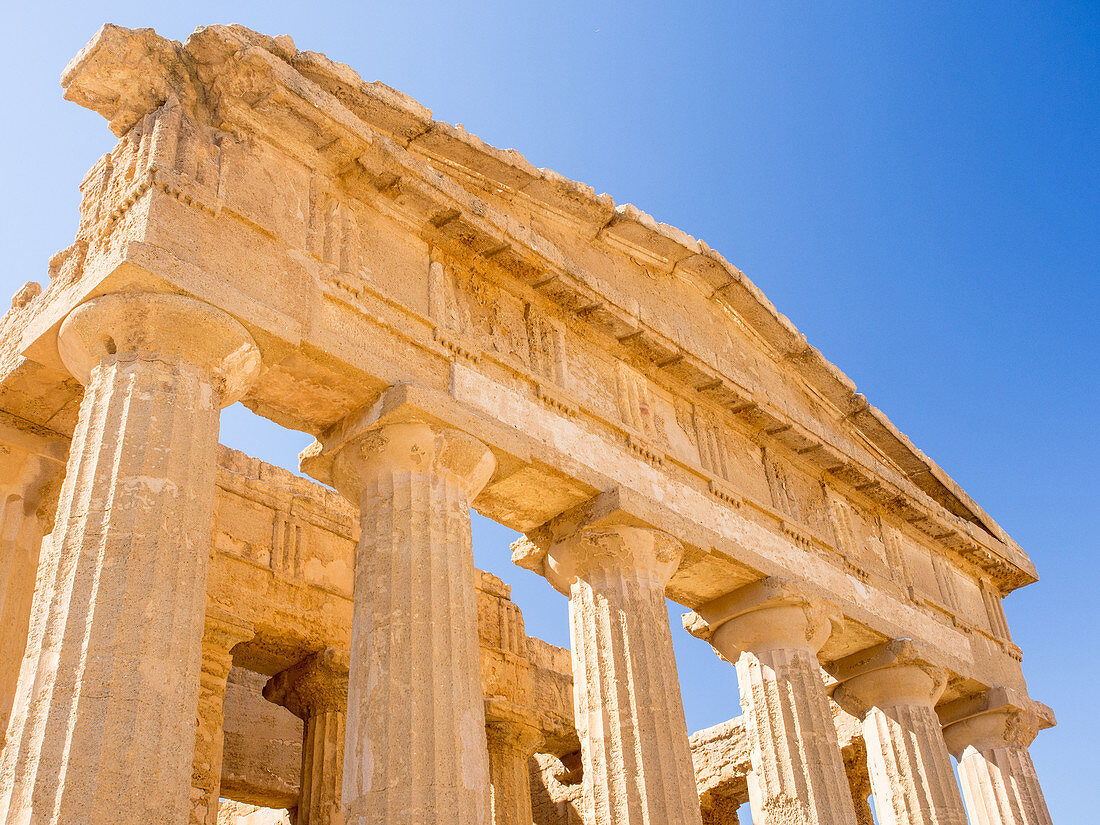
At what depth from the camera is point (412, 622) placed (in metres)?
7.64

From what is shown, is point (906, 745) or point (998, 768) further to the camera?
point (998, 768)

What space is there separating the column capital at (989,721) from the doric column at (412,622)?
923 centimetres

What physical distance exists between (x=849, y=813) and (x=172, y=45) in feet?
30.7

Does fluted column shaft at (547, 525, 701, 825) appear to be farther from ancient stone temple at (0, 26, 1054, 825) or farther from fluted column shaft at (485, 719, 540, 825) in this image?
fluted column shaft at (485, 719, 540, 825)

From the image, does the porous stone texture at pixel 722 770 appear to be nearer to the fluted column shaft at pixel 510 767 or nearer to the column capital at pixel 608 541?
the fluted column shaft at pixel 510 767

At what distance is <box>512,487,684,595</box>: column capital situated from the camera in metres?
10.0

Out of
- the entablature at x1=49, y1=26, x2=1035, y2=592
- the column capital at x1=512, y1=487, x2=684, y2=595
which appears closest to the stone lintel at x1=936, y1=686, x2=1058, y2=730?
the entablature at x1=49, y1=26, x2=1035, y2=592

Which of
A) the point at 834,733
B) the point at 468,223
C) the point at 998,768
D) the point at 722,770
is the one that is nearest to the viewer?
the point at 468,223

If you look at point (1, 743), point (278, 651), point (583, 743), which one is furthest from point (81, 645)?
point (278, 651)

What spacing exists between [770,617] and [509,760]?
421cm

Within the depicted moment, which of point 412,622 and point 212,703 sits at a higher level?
point 212,703

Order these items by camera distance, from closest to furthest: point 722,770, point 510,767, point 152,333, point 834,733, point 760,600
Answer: point 152,333, point 834,733, point 760,600, point 510,767, point 722,770

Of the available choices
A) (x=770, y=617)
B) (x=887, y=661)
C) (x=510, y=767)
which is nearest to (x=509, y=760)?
(x=510, y=767)

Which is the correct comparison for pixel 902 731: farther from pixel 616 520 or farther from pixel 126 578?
pixel 126 578
